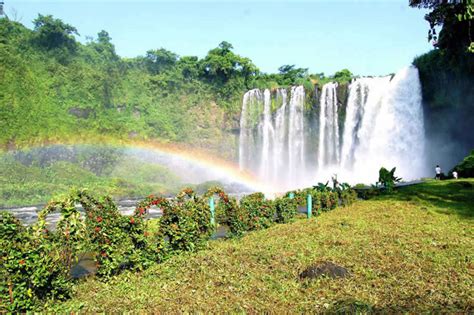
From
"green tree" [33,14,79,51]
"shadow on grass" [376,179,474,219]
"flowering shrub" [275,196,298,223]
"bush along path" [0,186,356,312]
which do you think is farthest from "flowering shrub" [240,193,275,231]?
"green tree" [33,14,79,51]

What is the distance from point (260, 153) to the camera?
50750mm

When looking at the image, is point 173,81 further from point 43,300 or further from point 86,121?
point 43,300

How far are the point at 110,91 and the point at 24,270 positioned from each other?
195ft

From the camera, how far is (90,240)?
27.5 feet

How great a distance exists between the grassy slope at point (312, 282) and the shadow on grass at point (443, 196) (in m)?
2.46

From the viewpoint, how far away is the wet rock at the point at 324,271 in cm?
800

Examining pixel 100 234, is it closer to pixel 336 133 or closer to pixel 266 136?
pixel 336 133

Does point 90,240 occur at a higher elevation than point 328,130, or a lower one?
lower

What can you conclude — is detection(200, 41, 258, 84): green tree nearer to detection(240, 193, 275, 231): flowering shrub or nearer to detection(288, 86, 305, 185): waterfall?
detection(288, 86, 305, 185): waterfall

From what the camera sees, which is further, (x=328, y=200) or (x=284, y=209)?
(x=328, y=200)

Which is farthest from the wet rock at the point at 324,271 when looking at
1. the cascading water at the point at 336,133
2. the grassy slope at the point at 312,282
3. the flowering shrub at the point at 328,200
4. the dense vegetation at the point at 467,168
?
the cascading water at the point at 336,133

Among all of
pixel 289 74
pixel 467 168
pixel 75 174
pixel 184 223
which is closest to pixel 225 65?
pixel 289 74

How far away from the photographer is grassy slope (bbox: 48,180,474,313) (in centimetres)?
668

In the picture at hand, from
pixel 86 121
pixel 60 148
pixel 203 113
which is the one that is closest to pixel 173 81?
pixel 203 113
